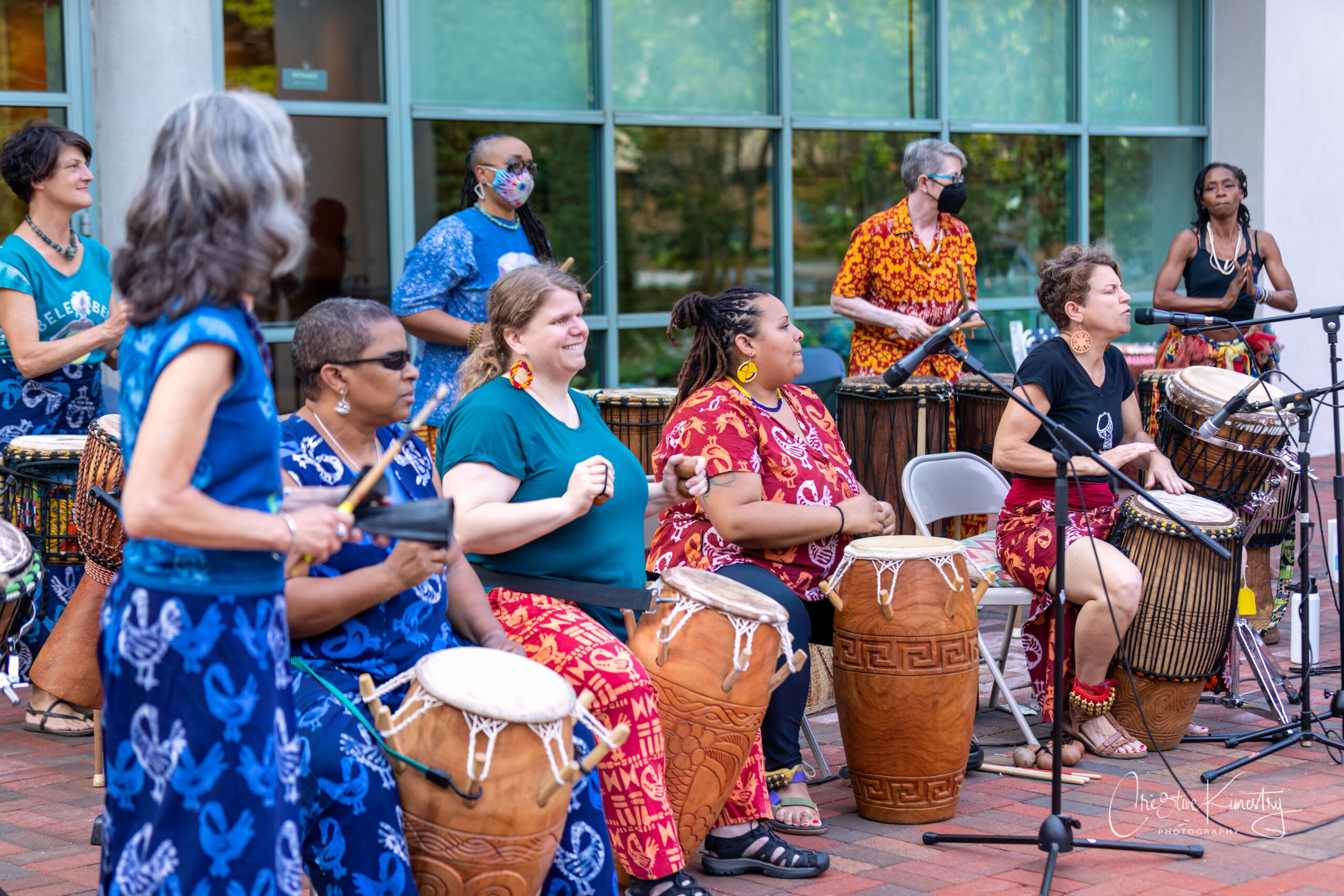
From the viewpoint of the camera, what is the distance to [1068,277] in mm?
4801

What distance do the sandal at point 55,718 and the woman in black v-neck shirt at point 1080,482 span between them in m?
3.03

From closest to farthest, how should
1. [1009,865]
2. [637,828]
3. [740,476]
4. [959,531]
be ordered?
1. [637,828]
2. [1009,865]
3. [740,476]
4. [959,531]

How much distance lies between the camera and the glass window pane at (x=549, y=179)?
7.32 meters

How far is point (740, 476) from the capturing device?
3943mm

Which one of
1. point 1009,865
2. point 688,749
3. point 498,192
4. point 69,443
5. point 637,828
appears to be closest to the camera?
point 637,828

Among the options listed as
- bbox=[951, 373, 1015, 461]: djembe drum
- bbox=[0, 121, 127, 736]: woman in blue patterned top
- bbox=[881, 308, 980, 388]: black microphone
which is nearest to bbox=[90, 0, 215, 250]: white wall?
bbox=[0, 121, 127, 736]: woman in blue patterned top

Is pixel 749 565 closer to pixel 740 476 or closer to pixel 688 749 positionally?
pixel 740 476

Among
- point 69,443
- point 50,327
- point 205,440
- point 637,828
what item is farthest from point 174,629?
point 50,327

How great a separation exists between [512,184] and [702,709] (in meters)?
2.57

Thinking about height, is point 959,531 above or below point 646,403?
below

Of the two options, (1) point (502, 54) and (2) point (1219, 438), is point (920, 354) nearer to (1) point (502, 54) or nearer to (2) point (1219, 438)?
(2) point (1219, 438)

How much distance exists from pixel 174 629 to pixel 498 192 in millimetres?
3390

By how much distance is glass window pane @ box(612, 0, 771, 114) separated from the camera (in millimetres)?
8016

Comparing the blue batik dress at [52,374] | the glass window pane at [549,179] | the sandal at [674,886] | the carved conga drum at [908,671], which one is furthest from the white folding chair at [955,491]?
the glass window pane at [549,179]
